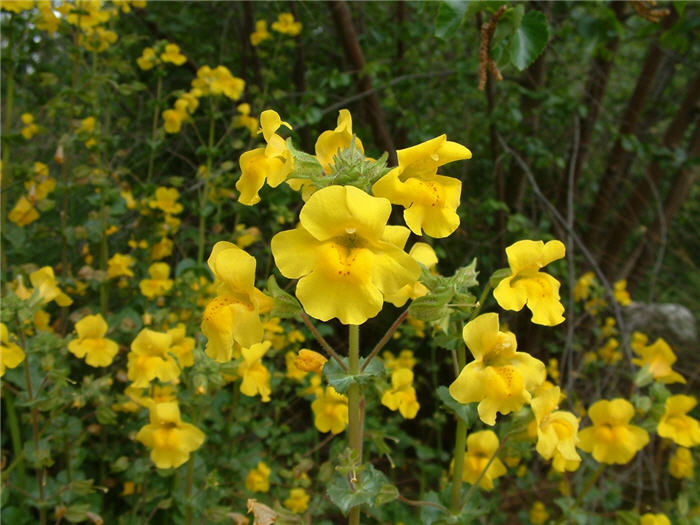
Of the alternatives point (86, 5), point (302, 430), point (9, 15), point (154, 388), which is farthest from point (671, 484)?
point (9, 15)

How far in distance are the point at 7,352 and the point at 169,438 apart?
41 centimetres

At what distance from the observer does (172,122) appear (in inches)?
91.7

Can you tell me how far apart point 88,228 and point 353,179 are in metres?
Answer: 1.65

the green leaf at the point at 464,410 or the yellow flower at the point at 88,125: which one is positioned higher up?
the yellow flower at the point at 88,125

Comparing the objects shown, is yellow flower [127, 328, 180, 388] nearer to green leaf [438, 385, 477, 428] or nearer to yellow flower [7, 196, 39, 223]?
green leaf [438, 385, 477, 428]

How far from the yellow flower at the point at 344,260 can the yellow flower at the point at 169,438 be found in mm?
749

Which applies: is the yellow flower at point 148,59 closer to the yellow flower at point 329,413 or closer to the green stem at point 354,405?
the yellow flower at point 329,413

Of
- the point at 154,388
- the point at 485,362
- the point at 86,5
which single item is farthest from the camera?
the point at 86,5

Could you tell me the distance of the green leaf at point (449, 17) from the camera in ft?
4.02

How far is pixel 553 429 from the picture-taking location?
1.15 metres

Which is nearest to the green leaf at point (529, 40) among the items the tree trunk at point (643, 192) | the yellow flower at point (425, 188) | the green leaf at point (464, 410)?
the yellow flower at point (425, 188)

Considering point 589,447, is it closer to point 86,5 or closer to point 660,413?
point 660,413

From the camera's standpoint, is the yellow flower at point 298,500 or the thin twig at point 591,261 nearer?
the yellow flower at point 298,500

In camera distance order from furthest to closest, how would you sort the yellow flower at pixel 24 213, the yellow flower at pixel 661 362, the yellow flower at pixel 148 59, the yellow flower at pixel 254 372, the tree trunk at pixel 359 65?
1. the tree trunk at pixel 359 65
2. the yellow flower at pixel 148 59
3. the yellow flower at pixel 24 213
4. the yellow flower at pixel 661 362
5. the yellow flower at pixel 254 372
